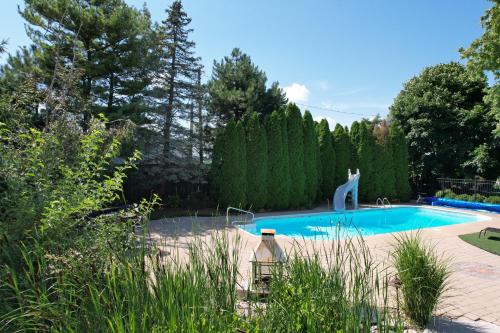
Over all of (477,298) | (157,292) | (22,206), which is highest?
(22,206)

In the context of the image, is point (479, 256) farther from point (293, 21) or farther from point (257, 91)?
point (257, 91)

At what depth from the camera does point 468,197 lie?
14.5 m

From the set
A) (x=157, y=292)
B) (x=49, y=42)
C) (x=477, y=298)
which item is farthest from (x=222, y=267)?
(x=49, y=42)

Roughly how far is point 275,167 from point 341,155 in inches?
166

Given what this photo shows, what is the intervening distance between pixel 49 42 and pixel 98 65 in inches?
70.1

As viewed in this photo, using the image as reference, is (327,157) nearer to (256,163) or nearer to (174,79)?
(256,163)

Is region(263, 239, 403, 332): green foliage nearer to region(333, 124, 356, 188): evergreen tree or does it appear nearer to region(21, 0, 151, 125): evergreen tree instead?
region(21, 0, 151, 125): evergreen tree

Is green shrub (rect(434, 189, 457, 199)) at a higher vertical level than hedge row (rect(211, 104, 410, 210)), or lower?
lower

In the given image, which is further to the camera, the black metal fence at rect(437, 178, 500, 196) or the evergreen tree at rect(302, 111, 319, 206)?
the black metal fence at rect(437, 178, 500, 196)

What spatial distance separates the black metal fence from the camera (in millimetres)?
14914

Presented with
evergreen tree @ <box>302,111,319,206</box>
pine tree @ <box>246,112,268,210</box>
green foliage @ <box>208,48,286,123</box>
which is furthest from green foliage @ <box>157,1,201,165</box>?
evergreen tree @ <box>302,111,319,206</box>

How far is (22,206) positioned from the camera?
2.44 meters

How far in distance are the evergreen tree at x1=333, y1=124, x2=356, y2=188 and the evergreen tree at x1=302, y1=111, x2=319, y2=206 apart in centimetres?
176

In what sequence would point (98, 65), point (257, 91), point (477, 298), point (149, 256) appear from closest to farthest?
point (149, 256), point (477, 298), point (98, 65), point (257, 91)
